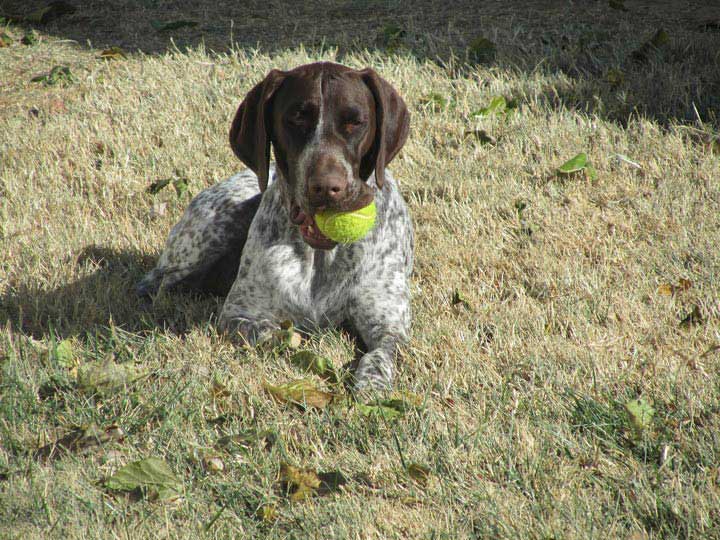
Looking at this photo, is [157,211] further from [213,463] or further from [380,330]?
[213,463]

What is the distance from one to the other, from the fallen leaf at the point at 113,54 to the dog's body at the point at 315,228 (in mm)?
3726

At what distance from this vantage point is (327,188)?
121 inches

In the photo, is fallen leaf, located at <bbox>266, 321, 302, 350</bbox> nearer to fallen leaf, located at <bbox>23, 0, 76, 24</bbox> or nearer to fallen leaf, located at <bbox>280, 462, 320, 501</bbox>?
fallen leaf, located at <bbox>280, 462, 320, 501</bbox>

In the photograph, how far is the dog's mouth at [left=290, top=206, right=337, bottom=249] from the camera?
359 cm

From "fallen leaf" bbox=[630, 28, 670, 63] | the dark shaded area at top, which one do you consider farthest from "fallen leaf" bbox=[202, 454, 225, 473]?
Answer: "fallen leaf" bbox=[630, 28, 670, 63]

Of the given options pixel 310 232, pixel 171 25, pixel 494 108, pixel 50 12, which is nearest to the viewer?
pixel 310 232

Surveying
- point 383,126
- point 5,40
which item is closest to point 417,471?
point 383,126

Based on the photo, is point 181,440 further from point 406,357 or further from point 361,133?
point 361,133

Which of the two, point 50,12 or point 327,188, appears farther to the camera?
point 50,12

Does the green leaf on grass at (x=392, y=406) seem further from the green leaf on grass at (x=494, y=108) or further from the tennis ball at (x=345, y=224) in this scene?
the green leaf on grass at (x=494, y=108)

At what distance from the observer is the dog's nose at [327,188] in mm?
3084

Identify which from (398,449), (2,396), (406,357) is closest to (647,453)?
(398,449)

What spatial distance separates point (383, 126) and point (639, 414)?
5.13 feet

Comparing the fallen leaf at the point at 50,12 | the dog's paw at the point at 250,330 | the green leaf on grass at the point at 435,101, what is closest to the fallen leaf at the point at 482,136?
the green leaf on grass at the point at 435,101
